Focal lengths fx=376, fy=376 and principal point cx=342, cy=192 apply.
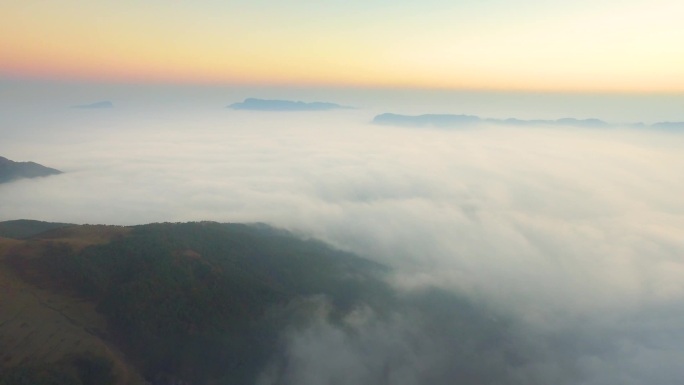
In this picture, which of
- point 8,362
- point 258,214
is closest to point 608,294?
point 258,214

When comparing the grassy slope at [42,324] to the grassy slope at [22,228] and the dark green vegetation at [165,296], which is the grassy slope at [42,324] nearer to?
the dark green vegetation at [165,296]

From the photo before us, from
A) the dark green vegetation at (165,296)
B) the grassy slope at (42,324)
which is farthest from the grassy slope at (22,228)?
the grassy slope at (42,324)

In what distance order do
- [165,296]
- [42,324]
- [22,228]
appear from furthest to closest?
[22,228]
[165,296]
[42,324]

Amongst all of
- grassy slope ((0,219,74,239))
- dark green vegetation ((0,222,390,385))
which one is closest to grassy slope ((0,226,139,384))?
dark green vegetation ((0,222,390,385))

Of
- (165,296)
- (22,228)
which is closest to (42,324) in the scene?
(165,296)

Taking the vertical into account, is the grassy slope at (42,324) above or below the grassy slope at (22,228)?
below

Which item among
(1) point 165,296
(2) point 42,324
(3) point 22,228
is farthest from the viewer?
(3) point 22,228

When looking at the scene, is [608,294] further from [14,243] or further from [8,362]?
[14,243]

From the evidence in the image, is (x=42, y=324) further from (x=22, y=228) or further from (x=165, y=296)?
(x=22, y=228)

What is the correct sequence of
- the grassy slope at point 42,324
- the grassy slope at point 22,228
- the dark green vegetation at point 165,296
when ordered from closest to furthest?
the grassy slope at point 42,324 → the dark green vegetation at point 165,296 → the grassy slope at point 22,228
